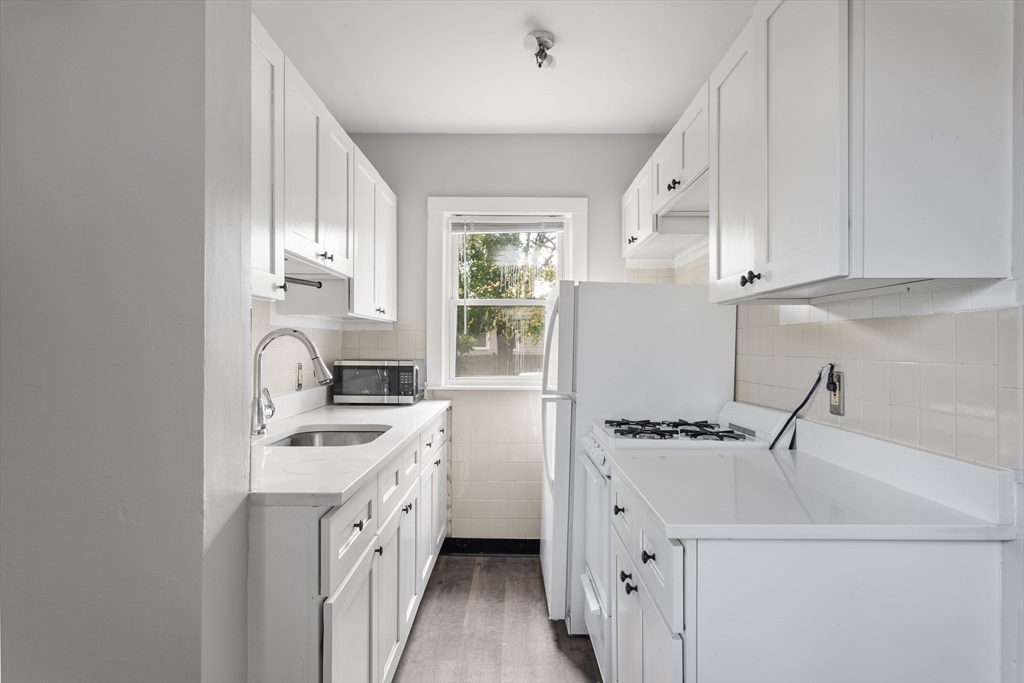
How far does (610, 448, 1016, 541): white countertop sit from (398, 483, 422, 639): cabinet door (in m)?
0.90

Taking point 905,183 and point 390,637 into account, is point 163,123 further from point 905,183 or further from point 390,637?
point 390,637

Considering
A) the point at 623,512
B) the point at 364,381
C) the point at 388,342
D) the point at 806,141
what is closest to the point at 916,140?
the point at 806,141

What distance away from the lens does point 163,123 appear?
1116mm

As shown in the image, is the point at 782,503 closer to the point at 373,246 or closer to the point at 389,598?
the point at 389,598

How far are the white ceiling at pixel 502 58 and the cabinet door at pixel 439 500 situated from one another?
1838 millimetres

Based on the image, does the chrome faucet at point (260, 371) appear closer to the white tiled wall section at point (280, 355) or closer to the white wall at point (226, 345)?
the white tiled wall section at point (280, 355)

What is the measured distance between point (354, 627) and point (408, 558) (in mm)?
679

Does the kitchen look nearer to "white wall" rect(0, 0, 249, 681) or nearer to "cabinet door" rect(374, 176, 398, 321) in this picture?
"white wall" rect(0, 0, 249, 681)

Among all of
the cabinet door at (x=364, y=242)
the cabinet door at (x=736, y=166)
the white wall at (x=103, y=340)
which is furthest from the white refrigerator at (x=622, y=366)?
the white wall at (x=103, y=340)

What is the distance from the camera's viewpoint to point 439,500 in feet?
9.70

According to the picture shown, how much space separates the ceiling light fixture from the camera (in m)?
2.21

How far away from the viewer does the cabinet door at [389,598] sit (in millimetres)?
1719

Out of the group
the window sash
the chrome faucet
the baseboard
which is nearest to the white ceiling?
the window sash

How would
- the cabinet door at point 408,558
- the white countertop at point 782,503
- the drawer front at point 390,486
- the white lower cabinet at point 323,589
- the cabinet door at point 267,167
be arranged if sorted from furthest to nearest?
1. the cabinet door at point 408,558
2. the drawer front at point 390,486
3. the cabinet door at point 267,167
4. the white lower cabinet at point 323,589
5. the white countertop at point 782,503
